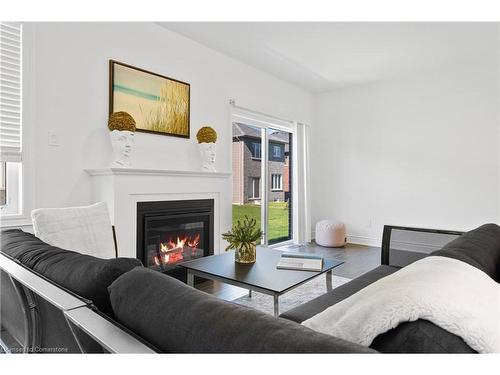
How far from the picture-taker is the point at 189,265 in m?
2.21

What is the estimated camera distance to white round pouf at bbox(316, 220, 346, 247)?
16.0ft

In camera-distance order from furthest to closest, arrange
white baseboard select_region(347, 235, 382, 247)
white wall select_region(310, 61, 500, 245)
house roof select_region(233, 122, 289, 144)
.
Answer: white baseboard select_region(347, 235, 382, 247)
house roof select_region(233, 122, 289, 144)
white wall select_region(310, 61, 500, 245)

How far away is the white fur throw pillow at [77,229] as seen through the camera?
71.1 inches

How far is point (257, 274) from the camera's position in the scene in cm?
203

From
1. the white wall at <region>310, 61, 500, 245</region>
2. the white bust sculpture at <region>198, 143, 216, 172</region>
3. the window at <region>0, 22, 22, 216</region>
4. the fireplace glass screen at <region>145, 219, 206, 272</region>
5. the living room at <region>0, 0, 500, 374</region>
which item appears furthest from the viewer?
the white wall at <region>310, 61, 500, 245</region>

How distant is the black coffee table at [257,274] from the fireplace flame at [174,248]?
84cm

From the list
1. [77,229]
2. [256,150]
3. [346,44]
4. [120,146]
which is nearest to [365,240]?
[256,150]

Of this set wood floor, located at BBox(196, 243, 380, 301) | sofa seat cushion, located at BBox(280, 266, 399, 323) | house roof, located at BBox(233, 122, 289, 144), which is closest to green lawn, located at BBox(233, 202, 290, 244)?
wood floor, located at BBox(196, 243, 380, 301)

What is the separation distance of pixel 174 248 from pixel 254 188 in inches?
70.3

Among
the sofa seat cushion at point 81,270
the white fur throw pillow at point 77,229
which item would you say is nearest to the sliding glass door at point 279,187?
the white fur throw pillow at point 77,229

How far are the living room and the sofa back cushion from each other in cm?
1

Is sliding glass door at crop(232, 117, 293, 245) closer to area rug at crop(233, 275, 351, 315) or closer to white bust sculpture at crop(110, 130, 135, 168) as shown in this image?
area rug at crop(233, 275, 351, 315)

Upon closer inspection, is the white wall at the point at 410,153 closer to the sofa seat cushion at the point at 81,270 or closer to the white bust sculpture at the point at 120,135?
the white bust sculpture at the point at 120,135

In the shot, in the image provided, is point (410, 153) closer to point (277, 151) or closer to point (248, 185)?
point (277, 151)
